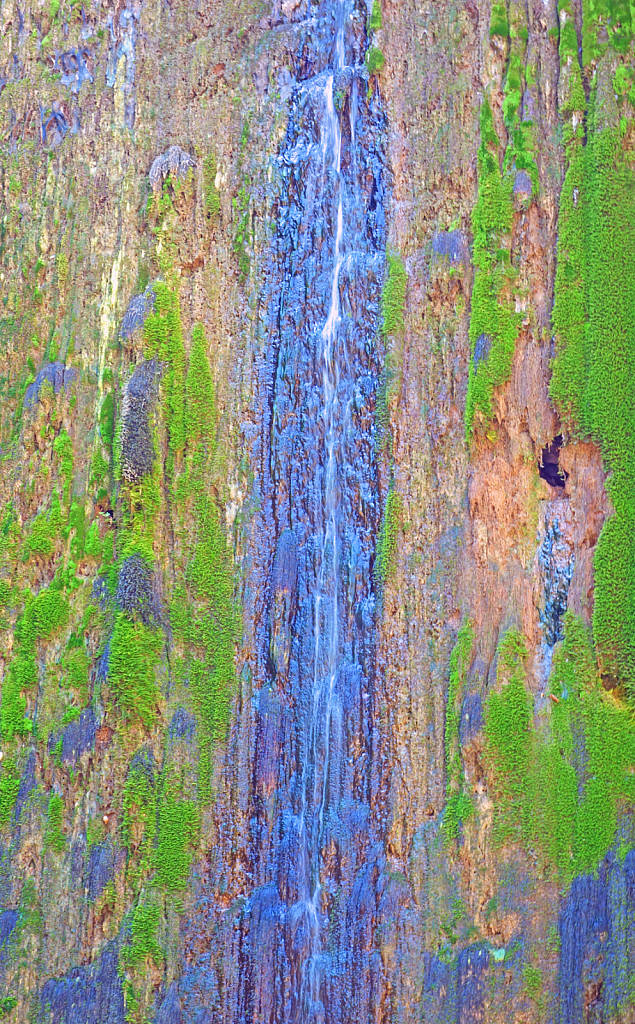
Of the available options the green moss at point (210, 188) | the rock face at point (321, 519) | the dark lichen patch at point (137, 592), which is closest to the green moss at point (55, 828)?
the rock face at point (321, 519)

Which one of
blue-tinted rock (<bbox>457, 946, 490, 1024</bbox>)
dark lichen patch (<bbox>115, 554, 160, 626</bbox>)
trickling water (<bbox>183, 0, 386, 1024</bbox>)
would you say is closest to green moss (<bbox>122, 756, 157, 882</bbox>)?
trickling water (<bbox>183, 0, 386, 1024</bbox>)

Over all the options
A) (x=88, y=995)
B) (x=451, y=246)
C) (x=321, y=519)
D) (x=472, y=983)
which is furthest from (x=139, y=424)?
(x=472, y=983)

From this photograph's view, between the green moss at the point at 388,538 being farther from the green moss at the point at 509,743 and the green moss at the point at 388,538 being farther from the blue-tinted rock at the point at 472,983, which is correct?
the blue-tinted rock at the point at 472,983

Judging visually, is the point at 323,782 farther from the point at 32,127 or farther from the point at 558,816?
the point at 32,127

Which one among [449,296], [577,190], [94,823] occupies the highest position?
[577,190]

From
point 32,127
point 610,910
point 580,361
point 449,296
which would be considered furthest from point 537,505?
point 32,127

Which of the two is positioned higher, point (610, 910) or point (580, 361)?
point (580, 361)

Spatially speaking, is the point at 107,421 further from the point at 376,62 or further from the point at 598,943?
the point at 598,943

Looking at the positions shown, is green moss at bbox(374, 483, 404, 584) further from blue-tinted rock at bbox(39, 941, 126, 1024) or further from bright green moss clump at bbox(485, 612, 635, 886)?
blue-tinted rock at bbox(39, 941, 126, 1024)
